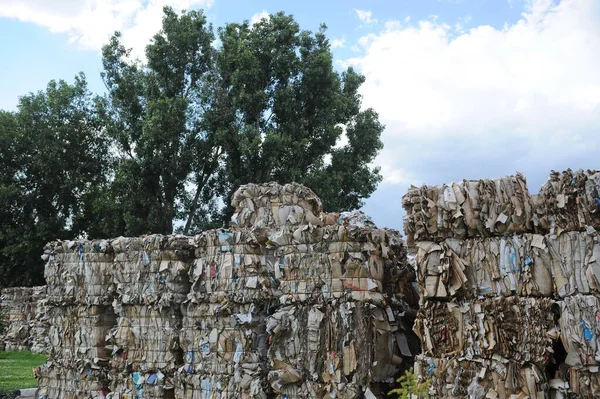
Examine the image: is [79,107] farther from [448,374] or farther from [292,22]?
[448,374]

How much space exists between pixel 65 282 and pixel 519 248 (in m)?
5.62

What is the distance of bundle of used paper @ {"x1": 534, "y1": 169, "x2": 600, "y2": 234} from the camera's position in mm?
4918

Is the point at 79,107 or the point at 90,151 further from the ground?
the point at 79,107

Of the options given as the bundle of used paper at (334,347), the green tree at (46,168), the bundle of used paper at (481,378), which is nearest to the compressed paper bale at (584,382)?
the bundle of used paper at (481,378)

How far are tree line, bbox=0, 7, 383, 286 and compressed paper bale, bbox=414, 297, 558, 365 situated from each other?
14403 mm

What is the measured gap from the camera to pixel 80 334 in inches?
327

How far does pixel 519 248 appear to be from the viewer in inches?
209

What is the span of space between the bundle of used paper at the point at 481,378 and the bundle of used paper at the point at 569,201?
109 cm

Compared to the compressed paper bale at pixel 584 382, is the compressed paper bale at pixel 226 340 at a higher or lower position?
higher

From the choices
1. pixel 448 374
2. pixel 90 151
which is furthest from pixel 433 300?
pixel 90 151

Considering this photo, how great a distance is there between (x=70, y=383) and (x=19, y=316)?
1378cm

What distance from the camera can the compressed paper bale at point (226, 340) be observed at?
683 cm

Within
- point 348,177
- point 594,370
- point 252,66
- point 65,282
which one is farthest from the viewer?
point 348,177

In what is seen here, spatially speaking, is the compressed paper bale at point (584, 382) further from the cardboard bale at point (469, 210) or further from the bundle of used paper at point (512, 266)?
the cardboard bale at point (469, 210)
